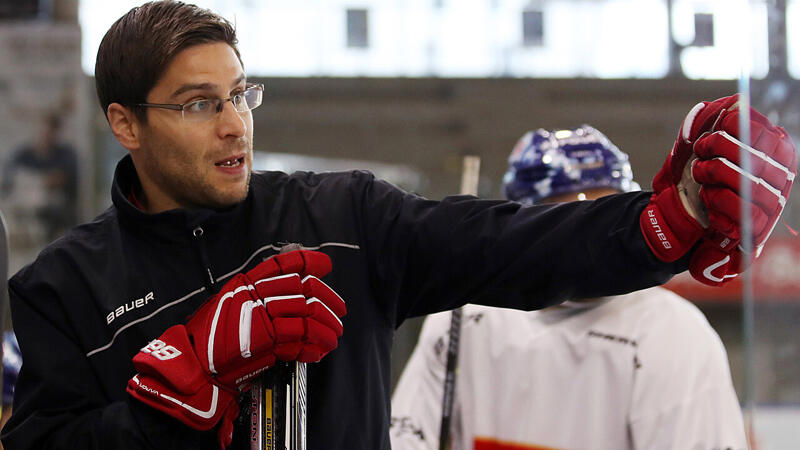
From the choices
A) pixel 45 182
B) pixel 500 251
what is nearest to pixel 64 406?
pixel 500 251

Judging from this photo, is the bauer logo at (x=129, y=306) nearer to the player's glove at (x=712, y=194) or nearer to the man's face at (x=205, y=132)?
the man's face at (x=205, y=132)

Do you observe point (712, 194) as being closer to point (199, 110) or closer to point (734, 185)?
point (734, 185)

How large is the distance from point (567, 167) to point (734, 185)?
54.1 inches

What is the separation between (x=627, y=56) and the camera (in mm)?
10562

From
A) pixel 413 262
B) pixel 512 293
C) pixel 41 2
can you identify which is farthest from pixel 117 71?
pixel 41 2

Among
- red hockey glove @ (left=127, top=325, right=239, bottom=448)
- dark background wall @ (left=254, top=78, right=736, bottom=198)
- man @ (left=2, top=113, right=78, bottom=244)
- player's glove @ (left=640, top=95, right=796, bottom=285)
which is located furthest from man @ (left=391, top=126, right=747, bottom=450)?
dark background wall @ (left=254, top=78, right=736, bottom=198)

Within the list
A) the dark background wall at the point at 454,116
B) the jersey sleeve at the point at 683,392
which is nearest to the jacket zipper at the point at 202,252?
the jersey sleeve at the point at 683,392

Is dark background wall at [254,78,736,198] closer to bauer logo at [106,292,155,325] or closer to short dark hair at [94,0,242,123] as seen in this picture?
short dark hair at [94,0,242,123]

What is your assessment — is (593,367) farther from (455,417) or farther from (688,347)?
(455,417)

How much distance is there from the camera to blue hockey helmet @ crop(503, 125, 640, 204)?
268cm

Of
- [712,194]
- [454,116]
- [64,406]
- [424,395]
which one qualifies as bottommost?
[424,395]

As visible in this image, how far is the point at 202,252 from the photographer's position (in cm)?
180

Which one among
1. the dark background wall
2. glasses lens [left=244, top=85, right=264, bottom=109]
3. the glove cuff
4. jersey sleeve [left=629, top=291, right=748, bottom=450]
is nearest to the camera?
the glove cuff

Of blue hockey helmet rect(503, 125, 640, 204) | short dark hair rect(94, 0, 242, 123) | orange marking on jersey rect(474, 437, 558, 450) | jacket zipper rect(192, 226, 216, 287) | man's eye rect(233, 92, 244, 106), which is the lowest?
orange marking on jersey rect(474, 437, 558, 450)
